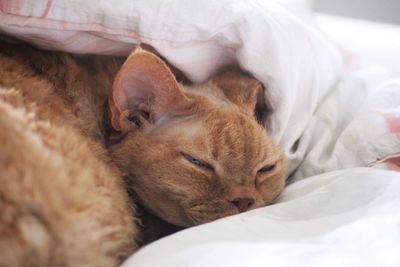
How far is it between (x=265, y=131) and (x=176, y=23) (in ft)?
1.05

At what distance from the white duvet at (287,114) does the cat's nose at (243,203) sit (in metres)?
0.07

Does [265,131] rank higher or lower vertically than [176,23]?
lower

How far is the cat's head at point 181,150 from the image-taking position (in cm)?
94

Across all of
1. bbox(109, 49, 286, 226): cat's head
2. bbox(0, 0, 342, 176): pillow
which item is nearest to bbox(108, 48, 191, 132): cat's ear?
bbox(109, 49, 286, 226): cat's head

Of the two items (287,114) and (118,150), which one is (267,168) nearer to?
(287,114)

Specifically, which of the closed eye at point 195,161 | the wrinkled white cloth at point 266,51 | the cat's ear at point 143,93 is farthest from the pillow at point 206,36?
the closed eye at point 195,161

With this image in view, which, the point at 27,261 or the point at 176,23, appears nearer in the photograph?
the point at 27,261

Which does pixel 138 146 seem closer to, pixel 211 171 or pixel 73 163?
pixel 211 171

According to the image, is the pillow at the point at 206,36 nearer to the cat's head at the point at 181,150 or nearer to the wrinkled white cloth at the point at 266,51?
the wrinkled white cloth at the point at 266,51

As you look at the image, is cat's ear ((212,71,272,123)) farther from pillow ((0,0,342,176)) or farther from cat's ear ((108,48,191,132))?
cat's ear ((108,48,191,132))

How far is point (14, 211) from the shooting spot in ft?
1.87

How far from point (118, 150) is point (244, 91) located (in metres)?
0.33

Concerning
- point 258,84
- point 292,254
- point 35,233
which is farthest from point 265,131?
point 35,233

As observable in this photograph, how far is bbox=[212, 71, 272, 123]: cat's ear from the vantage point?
3.66ft
